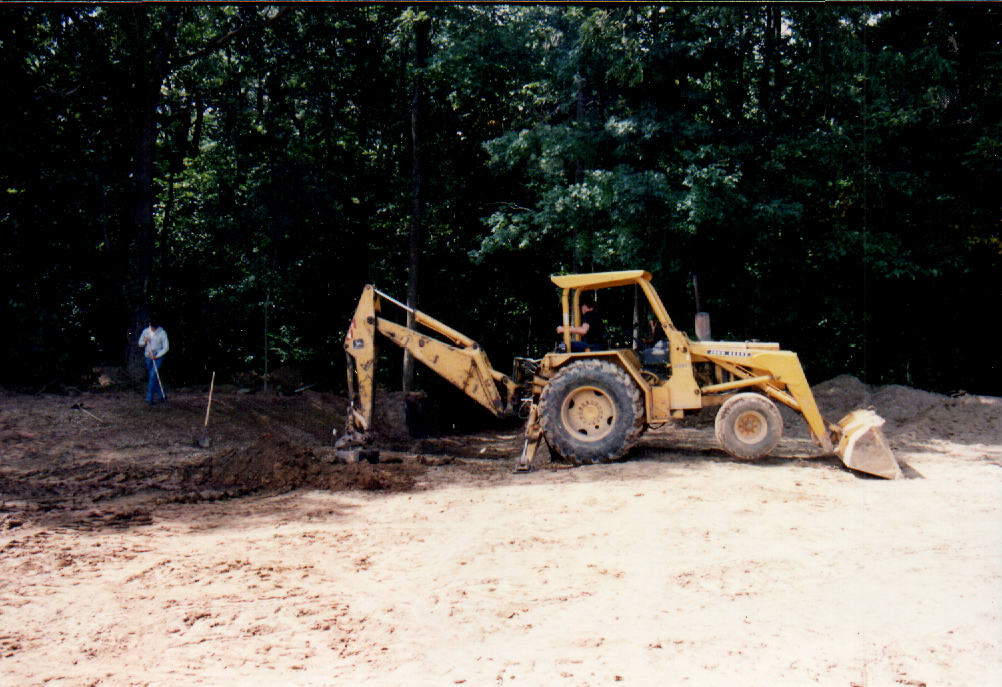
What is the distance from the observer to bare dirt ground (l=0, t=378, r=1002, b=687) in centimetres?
493

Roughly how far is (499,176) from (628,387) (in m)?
10.9

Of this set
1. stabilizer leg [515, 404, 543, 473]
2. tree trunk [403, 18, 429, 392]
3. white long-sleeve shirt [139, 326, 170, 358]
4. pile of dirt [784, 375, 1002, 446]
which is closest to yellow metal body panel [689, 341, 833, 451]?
stabilizer leg [515, 404, 543, 473]

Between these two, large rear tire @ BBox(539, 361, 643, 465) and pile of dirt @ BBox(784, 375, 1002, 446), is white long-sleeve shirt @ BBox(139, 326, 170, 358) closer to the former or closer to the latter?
large rear tire @ BBox(539, 361, 643, 465)

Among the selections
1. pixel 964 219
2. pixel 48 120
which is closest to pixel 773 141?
pixel 964 219

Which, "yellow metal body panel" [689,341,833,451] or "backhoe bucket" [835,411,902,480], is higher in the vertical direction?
"yellow metal body panel" [689,341,833,451]

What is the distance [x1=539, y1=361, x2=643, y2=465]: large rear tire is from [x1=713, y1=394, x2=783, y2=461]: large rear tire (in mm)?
1106

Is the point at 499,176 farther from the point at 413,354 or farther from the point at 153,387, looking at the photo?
the point at 413,354

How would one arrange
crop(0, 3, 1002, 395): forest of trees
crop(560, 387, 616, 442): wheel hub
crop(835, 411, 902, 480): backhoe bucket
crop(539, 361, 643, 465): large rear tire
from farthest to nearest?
A: crop(0, 3, 1002, 395): forest of trees
crop(560, 387, 616, 442): wheel hub
crop(539, 361, 643, 465): large rear tire
crop(835, 411, 902, 480): backhoe bucket

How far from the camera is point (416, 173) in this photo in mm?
18766

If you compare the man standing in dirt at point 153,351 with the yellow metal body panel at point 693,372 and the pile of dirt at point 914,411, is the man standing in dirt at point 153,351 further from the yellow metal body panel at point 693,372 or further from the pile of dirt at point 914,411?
the pile of dirt at point 914,411

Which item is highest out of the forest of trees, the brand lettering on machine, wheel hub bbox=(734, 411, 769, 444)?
the forest of trees

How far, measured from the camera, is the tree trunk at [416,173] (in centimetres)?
1838

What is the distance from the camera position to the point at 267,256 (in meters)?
20.5

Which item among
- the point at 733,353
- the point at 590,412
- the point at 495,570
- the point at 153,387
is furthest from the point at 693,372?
the point at 153,387
